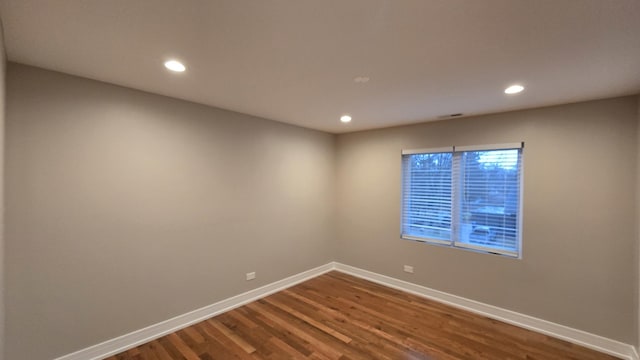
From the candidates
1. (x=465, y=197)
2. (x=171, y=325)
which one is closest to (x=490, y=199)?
(x=465, y=197)

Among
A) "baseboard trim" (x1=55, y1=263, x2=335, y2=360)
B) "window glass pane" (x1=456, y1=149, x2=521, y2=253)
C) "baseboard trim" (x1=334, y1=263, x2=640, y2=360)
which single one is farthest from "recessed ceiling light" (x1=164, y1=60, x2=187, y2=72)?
"baseboard trim" (x1=334, y1=263, x2=640, y2=360)

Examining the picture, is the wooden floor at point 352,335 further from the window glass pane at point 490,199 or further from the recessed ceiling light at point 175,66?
the recessed ceiling light at point 175,66

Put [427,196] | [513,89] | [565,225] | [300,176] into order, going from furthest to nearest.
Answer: [300,176] < [427,196] < [565,225] < [513,89]

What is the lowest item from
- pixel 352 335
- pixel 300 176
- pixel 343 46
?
pixel 352 335

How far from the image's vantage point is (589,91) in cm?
238

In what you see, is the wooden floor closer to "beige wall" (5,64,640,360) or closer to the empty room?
the empty room

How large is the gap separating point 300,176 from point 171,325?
2445mm

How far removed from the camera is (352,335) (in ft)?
9.07

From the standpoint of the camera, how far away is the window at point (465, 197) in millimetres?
3117

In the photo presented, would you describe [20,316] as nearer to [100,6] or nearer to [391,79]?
[100,6]

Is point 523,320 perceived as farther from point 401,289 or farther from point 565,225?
point 401,289

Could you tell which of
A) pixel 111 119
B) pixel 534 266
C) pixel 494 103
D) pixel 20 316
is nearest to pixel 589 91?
pixel 494 103

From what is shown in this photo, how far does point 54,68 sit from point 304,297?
3.44 m

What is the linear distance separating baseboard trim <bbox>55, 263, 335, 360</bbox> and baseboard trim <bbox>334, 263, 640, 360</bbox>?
5.27ft
